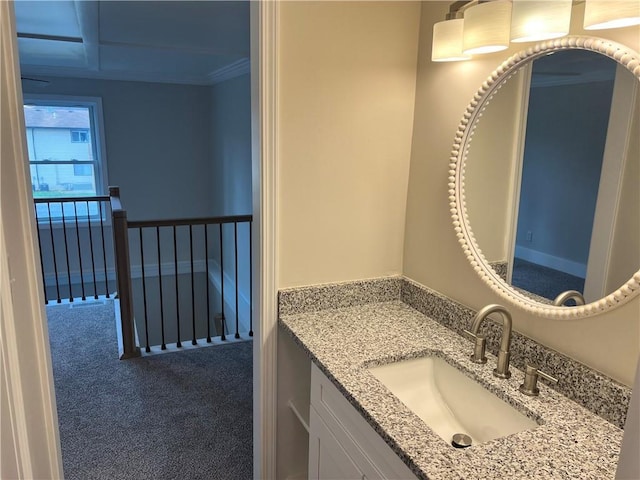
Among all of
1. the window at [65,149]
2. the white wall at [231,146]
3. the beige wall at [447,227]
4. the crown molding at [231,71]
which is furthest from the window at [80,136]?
the beige wall at [447,227]

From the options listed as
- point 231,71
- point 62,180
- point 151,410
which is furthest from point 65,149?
point 151,410

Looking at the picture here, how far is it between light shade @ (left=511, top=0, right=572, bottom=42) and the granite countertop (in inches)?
36.7

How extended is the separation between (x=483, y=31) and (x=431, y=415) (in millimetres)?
1153

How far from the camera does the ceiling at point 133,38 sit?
2.86m

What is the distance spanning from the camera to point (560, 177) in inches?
51.3

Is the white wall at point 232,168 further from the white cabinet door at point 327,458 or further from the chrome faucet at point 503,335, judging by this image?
the chrome faucet at point 503,335

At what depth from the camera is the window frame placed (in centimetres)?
554

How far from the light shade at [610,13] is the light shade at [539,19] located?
0.22 feet

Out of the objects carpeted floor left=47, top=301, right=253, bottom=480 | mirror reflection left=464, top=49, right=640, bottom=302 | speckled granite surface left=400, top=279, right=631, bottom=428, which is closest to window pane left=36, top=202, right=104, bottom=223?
carpeted floor left=47, top=301, right=253, bottom=480

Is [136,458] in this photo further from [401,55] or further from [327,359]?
[401,55]

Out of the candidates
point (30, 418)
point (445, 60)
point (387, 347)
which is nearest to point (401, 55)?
point (445, 60)

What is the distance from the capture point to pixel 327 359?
4.83 feet

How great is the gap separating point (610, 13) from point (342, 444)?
129 cm

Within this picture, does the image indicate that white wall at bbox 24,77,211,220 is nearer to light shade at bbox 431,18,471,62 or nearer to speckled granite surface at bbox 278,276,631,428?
speckled granite surface at bbox 278,276,631,428
